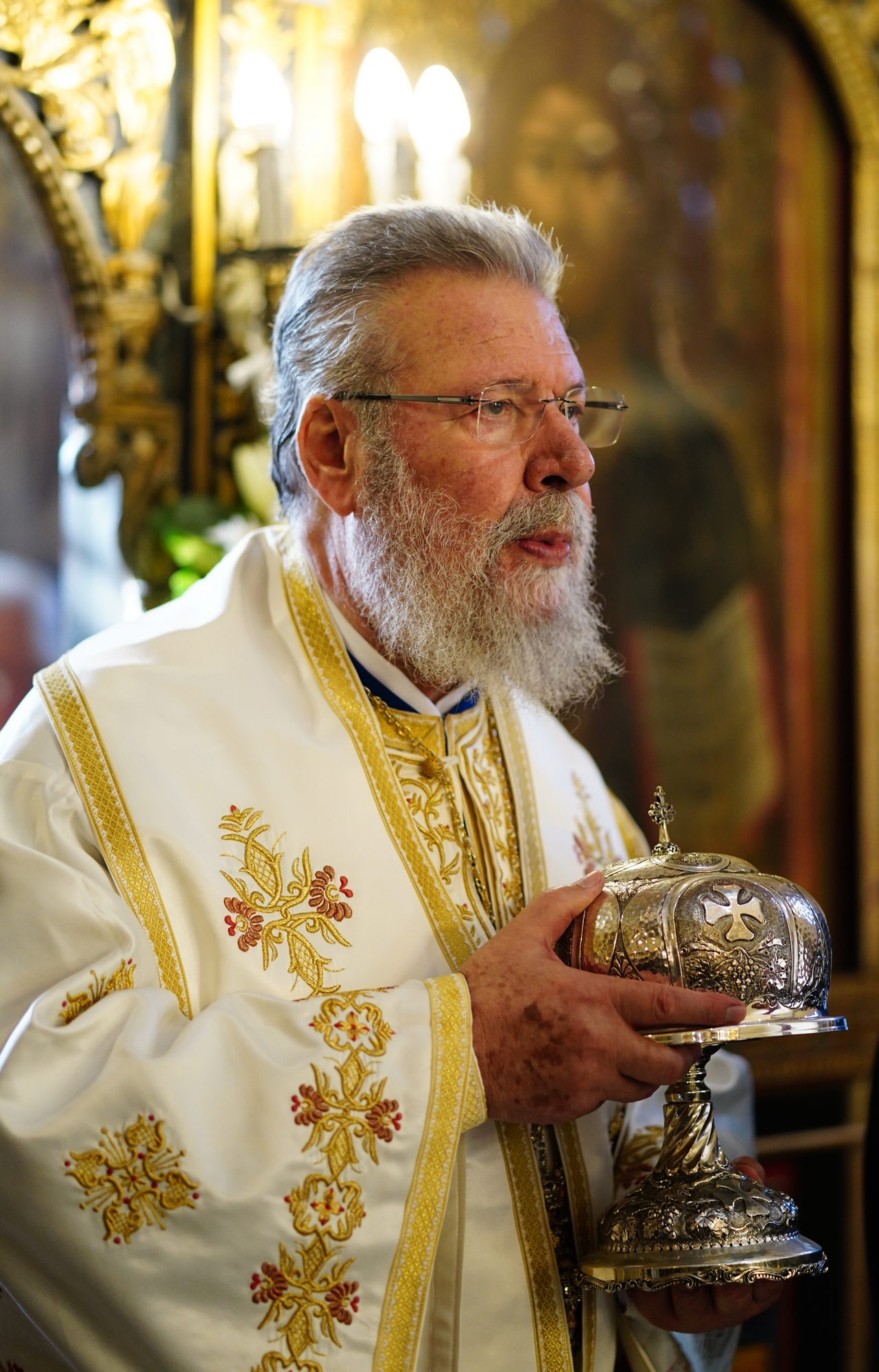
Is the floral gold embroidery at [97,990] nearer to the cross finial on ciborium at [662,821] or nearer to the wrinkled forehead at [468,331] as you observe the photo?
the cross finial on ciborium at [662,821]

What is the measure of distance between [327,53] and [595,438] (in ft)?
6.10

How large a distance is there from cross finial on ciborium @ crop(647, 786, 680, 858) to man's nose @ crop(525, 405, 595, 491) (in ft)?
1.77

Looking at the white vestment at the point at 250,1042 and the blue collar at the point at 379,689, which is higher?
the blue collar at the point at 379,689

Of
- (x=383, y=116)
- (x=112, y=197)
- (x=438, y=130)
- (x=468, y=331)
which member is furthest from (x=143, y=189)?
(x=468, y=331)

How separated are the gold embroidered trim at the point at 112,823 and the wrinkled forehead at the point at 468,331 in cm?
78

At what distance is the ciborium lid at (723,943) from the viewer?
166 cm

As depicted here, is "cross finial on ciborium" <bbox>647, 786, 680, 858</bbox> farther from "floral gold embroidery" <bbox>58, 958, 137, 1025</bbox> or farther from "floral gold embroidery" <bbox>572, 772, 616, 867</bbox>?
"floral gold embroidery" <bbox>58, 958, 137, 1025</bbox>

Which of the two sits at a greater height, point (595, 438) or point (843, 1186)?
point (595, 438)

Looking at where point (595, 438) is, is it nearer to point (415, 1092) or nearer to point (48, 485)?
point (415, 1092)

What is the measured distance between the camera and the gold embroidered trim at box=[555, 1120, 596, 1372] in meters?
2.02

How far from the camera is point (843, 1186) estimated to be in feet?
14.4

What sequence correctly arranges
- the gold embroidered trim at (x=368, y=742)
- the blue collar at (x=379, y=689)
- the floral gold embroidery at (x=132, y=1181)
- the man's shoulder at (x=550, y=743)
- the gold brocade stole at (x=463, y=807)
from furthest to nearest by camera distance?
the man's shoulder at (x=550, y=743) < the blue collar at (x=379, y=689) < the gold brocade stole at (x=463, y=807) < the gold embroidered trim at (x=368, y=742) < the floral gold embroidery at (x=132, y=1181)

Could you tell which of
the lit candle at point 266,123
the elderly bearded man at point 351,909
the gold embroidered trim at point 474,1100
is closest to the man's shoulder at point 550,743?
the elderly bearded man at point 351,909

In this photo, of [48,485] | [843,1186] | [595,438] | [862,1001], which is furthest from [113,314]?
[843,1186]
